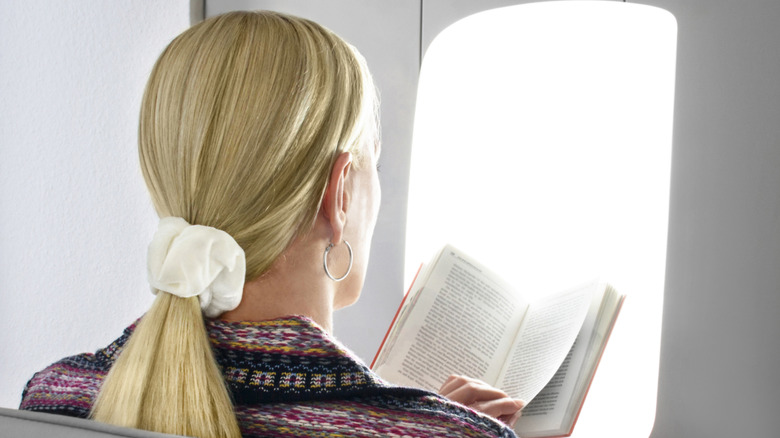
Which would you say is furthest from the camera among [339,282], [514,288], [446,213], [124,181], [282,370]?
[124,181]

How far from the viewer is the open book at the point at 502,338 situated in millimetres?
941

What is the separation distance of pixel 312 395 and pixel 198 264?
0.16 m

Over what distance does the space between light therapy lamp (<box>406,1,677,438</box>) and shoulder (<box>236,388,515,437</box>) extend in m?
0.40

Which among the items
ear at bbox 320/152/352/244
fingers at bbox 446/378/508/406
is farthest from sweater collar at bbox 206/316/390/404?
fingers at bbox 446/378/508/406

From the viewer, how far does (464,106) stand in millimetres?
1165

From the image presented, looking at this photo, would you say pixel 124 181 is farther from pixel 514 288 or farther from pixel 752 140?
pixel 752 140

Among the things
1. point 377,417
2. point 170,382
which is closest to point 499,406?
point 377,417

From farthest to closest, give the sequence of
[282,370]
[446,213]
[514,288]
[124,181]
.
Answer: [124,181] → [446,213] → [514,288] → [282,370]

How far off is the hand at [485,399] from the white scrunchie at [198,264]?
0.34 m

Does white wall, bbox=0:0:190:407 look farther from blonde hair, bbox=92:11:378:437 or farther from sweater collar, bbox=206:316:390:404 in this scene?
sweater collar, bbox=206:316:390:404

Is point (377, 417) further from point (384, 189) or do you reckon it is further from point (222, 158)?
point (384, 189)

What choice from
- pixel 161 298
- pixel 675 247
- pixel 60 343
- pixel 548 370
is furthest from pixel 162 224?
pixel 60 343

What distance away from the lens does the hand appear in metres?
0.91

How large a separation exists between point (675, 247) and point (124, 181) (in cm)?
121
